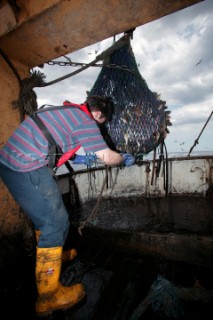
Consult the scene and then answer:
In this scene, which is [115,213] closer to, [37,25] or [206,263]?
[206,263]

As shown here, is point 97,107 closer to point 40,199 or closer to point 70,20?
point 70,20

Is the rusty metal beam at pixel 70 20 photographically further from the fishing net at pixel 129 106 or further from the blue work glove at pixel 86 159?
the blue work glove at pixel 86 159

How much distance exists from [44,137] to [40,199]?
57 centimetres

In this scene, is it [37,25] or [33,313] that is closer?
[33,313]

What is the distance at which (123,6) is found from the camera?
A: 1.72 metres

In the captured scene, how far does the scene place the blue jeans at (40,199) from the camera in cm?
184

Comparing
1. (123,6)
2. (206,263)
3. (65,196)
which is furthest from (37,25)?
(65,196)

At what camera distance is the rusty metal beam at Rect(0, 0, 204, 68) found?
172 cm

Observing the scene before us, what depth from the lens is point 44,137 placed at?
71.7 inches

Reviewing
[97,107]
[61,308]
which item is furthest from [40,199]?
[97,107]

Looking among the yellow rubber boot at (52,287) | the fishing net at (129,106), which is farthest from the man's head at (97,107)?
the yellow rubber boot at (52,287)

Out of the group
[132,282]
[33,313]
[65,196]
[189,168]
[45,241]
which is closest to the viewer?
[33,313]

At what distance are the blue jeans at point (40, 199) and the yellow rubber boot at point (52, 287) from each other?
9 cm

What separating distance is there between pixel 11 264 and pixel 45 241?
848mm
